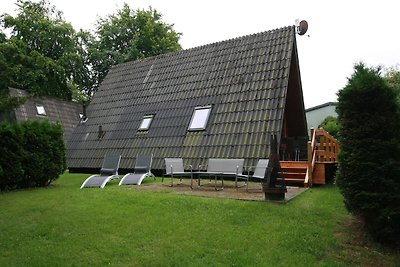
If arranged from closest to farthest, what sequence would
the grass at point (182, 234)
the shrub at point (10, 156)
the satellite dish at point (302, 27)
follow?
the grass at point (182, 234)
the shrub at point (10, 156)
the satellite dish at point (302, 27)

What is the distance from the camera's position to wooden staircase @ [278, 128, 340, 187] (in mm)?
10983

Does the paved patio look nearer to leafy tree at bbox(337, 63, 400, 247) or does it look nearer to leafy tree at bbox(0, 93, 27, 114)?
leafy tree at bbox(337, 63, 400, 247)

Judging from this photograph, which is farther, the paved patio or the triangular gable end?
the triangular gable end

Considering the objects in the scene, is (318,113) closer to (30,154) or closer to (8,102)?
(30,154)

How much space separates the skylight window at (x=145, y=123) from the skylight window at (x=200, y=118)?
2.24 metres

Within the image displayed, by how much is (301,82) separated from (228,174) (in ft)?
23.2

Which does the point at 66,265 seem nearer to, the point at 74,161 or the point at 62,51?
the point at 74,161

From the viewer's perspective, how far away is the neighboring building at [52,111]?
2577 centimetres

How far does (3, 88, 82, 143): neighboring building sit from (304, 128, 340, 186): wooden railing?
1859cm

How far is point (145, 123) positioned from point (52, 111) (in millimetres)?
15027

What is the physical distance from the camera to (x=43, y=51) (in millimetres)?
35781

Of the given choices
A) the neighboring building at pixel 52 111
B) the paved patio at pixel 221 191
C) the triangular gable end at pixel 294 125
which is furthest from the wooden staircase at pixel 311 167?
the neighboring building at pixel 52 111

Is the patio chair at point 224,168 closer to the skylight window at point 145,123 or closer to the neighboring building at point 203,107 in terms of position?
the neighboring building at point 203,107

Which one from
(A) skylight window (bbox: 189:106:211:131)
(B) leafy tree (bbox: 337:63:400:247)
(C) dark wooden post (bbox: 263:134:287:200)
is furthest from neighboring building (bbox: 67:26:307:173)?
(B) leafy tree (bbox: 337:63:400:247)
